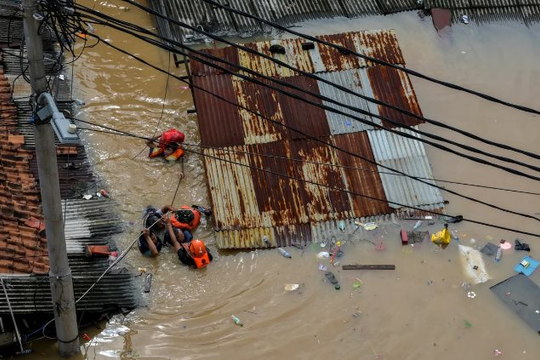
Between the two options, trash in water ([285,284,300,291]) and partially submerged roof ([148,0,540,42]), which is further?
partially submerged roof ([148,0,540,42])

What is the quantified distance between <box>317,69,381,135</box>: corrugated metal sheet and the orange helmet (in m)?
2.98

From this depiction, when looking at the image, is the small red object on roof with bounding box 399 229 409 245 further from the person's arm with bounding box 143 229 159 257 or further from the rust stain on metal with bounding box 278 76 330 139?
the person's arm with bounding box 143 229 159 257

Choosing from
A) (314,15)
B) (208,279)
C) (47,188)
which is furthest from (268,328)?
(314,15)

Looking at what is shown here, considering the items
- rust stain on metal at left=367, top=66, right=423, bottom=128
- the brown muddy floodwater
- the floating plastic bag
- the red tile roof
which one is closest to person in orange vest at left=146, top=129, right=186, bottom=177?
the brown muddy floodwater

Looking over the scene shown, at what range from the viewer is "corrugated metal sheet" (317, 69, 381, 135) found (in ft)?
39.8

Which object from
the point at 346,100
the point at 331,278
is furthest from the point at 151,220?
the point at 346,100

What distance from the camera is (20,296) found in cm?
900

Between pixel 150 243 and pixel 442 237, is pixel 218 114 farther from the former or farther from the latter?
pixel 442 237

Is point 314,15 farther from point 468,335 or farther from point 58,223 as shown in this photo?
point 58,223

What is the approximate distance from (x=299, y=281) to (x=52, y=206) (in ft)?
14.7

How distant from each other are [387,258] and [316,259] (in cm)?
113

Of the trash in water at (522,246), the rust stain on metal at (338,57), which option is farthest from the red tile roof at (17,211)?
the trash in water at (522,246)

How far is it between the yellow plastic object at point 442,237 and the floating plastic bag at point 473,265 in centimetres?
27

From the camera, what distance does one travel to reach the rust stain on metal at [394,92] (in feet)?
40.5
